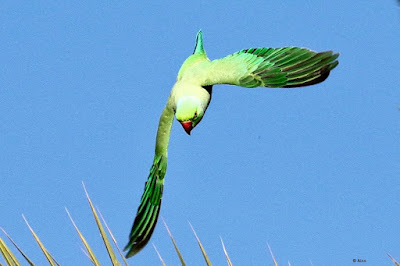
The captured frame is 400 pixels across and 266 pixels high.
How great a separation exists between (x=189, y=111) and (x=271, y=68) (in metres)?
0.48

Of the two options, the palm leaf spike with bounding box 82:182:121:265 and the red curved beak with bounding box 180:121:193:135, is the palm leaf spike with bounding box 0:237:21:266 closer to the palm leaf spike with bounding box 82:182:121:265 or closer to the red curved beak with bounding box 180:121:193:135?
the palm leaf spike with bounding box 82:182:121:265

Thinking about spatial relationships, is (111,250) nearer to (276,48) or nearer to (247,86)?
(247,86)

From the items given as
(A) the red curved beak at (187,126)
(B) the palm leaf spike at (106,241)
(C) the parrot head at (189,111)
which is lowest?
(B) the palm leaf spike at (106,241)

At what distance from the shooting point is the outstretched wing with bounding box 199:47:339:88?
280 cm

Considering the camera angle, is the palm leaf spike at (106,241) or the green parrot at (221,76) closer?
the palm leaf spike at (106,241)

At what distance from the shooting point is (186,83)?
3.14 metres

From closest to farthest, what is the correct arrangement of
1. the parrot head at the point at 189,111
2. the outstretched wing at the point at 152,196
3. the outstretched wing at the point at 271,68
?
the outstretched wing at the point at 271,68, the parrot head at the point at 189,111, the outstretched wing at the point at 152,196

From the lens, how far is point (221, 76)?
10.1 ft

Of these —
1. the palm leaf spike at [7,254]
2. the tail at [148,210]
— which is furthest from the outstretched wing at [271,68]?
the palm leaf spike at [7,254]

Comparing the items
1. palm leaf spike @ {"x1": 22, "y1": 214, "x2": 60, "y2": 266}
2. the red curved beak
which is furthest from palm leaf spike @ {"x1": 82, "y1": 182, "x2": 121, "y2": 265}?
the red curved beak

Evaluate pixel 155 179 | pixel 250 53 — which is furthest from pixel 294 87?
pixel 155 179

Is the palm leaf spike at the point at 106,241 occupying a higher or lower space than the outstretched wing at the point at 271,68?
lower

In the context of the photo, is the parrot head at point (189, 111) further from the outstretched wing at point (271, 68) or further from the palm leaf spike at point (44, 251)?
the palm leaf spike at point (44, 251)

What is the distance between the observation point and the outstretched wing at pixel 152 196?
3445mm
